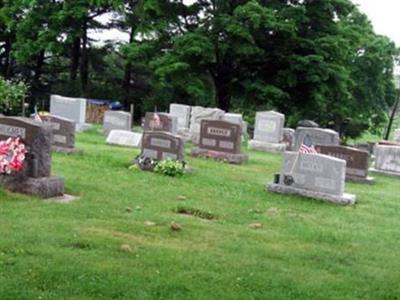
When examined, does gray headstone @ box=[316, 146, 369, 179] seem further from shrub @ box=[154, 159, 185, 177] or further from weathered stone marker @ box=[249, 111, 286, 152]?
weathered stone marker @ box=[249, 111, 286, 152]

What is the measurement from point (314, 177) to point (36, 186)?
5.15 metres

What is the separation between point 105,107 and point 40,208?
26574mm

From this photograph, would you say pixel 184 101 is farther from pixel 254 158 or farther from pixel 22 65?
pixel 254 158

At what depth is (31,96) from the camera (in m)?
38.2

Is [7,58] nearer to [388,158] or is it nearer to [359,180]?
[388,158]

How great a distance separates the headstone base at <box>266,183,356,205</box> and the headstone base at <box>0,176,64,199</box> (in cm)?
430

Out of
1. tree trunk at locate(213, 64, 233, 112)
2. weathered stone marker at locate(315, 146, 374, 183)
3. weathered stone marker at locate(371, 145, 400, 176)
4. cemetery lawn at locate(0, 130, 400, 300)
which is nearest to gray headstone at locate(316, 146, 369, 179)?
weathered stone marker at locate(315, 146, 374, 183)

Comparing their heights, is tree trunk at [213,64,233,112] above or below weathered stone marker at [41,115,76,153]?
above

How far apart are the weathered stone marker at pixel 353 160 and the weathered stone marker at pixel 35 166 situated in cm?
777

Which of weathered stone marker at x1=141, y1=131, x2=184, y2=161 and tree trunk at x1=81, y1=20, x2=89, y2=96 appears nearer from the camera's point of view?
weathered stone marker at x1=141, y1=131, x2=184, y2=161

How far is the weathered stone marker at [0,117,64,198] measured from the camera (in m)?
9.40

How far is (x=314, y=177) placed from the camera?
11.9 metres

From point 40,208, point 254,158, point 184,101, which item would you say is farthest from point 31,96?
point 40,208

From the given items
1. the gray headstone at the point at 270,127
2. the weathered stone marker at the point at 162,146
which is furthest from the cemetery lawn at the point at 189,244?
the gray headstone at the point at 270,127
